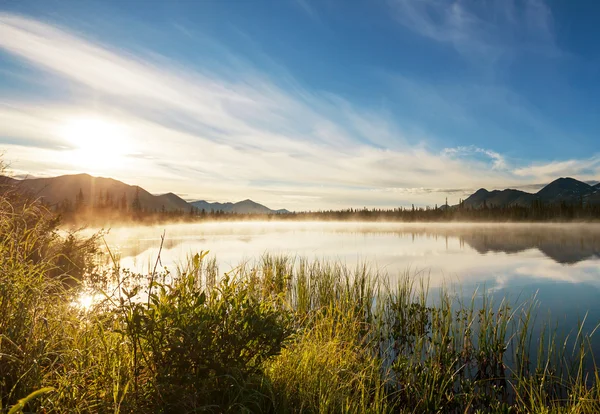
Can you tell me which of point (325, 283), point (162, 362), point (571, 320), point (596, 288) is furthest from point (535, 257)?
point (162, 362)

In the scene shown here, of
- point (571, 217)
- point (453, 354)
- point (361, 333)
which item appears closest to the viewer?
point (453, 354)

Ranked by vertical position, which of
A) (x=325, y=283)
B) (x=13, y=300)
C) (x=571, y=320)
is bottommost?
(x=571, y=320)

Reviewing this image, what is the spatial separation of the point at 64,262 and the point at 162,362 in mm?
11380

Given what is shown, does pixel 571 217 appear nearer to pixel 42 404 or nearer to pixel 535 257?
pixel 535 257

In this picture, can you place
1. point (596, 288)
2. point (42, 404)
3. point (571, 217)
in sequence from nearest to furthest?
1. point (42, 404)
2. point (596, 288)
3. point (571, 217)

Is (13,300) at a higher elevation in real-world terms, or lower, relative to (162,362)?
higher

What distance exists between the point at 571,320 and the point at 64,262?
1772 cm

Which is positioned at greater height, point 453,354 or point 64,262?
point 64,262

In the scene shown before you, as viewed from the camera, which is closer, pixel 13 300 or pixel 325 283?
pixel 13 300

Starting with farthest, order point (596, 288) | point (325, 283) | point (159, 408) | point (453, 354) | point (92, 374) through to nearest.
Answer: point (596, 288), point (325, 283), point (453, 354), point (92, 374), point (159, 408)

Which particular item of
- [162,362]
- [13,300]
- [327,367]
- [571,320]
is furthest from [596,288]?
[13,300]

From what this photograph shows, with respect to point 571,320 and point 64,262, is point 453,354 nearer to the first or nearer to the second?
point 571,320

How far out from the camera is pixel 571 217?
405 feet

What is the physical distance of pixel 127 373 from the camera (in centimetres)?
403
